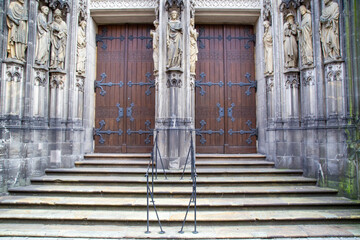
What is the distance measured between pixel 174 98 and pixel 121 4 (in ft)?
10.8

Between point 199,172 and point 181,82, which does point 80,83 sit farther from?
point 199,172

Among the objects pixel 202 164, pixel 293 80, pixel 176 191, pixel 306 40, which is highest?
pixel 306 40

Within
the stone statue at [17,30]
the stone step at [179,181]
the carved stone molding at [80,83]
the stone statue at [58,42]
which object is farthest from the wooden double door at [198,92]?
the stone statue at [17,30]

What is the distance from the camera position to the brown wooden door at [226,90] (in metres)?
8.00

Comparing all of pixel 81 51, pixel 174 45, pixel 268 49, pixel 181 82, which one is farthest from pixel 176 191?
pixel 81 51

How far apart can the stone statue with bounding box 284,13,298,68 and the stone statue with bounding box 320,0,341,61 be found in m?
0.79

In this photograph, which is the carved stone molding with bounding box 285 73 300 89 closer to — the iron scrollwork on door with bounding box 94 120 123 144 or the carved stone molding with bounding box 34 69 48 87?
the iron scrollwork on door with bounding box 94 120 123 144

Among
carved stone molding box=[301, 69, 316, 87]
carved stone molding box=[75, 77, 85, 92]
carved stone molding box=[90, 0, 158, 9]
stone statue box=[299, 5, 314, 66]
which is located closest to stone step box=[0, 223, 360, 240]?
carved stone molding box=[301, 69, 316, 87]

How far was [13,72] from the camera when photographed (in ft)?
19.6

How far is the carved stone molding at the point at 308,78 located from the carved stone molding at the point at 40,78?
632 cm

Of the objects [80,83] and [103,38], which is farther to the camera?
[103,38]

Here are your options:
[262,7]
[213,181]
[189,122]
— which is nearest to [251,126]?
[189,122]

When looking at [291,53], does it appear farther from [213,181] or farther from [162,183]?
[162,183]

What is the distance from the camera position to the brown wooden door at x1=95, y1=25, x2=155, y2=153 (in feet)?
26.3
